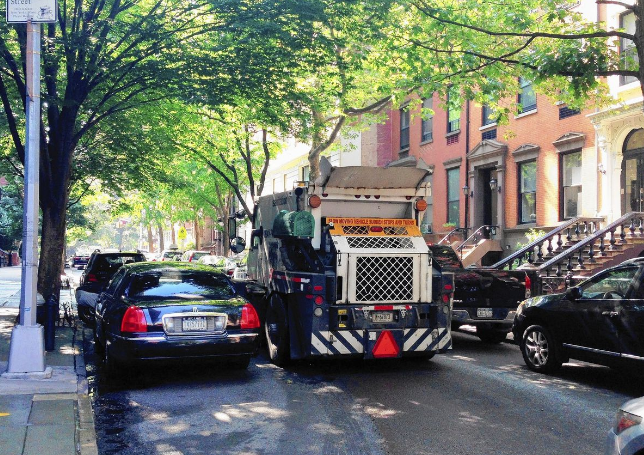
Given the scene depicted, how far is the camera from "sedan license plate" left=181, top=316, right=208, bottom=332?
319 inches

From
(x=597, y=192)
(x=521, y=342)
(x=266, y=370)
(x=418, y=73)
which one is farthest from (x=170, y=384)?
(x=597, y=192)

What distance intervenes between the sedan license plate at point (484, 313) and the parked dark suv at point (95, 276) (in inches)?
303

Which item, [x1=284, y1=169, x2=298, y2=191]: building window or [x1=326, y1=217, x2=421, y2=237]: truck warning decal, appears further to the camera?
[x1=284, y1=169, x2=298, y2=191]: building window

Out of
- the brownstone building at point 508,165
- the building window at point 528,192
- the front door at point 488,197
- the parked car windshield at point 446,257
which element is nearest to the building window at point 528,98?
the brownstone building at point 508,165

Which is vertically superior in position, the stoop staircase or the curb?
the stoop staircase

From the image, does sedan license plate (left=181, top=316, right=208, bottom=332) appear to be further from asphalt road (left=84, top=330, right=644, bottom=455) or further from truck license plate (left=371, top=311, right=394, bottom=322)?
truck license plate (left=371, top=311, right=394, bottom=322)

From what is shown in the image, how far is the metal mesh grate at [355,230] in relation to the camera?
9155 millimetres

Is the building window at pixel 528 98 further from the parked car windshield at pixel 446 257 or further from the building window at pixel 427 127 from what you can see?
the parked car windshield at pixel 446 257

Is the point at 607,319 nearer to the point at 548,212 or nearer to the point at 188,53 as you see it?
the point at 188,53

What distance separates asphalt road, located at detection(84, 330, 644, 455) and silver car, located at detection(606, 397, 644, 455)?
1973 mm

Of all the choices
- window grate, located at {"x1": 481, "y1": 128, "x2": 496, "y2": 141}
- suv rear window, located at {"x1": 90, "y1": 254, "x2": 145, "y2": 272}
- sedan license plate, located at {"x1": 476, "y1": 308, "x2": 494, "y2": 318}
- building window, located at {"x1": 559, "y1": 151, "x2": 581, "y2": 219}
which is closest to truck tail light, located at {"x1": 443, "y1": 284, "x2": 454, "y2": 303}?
sedan license plate, located at {"x1": 476, "y1": 308, "x2": 494, "y2": 318}

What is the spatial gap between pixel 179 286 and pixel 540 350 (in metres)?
5.02

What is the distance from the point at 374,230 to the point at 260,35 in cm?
415

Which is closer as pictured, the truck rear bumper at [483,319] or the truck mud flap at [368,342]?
the truck mud flap at [368,342]
